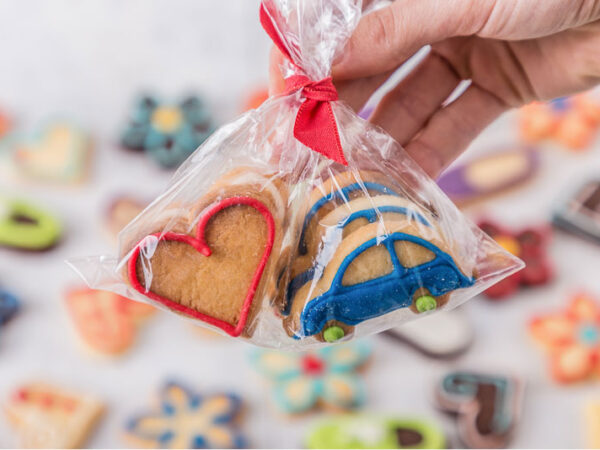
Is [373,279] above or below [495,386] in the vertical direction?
above

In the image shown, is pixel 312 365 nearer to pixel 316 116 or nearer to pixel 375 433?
pixel 375 433

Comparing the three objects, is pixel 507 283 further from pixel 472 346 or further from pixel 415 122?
pixel 415 122

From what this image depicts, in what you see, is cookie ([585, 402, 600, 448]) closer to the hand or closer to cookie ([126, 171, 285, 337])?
the hand

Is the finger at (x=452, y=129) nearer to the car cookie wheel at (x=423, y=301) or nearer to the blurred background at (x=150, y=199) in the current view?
the car cookie wheel at (x=423, y=301)

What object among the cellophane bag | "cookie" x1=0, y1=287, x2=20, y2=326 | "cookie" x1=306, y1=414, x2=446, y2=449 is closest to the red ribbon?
the cellophane bag

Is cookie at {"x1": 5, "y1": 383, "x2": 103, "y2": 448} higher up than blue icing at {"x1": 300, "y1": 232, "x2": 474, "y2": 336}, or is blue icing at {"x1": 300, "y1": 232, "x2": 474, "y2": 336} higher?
blue icing at {"x1": 300, "y1": 232, "x2": 474, "y2": 336}


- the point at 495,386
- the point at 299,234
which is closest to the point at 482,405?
the point at 495,386

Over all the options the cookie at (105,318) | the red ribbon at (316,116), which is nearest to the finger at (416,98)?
the red ribbon at (316,116)
